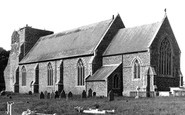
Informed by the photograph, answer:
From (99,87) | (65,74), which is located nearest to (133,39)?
(99,87)

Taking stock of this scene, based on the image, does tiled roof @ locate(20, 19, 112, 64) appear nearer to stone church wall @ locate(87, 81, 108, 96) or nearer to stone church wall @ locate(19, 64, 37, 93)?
stone church wall @ locate(19, 64, 37, 93)

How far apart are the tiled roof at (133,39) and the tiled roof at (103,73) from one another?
190cm

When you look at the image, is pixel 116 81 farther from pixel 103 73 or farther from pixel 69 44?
pixel 69 44

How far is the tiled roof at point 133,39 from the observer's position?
36.3 metres

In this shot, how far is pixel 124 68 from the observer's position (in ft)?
124

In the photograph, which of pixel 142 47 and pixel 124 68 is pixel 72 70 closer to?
pixel 124 68

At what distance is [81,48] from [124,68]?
8.22 meters

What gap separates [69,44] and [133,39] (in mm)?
12149

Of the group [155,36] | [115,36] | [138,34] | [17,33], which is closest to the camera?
[155,36]

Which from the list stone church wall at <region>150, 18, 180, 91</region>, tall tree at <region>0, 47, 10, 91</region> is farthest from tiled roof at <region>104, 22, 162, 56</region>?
tall tree at <region>0, 47, 10, 91</region>

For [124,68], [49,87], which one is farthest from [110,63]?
[49,87]

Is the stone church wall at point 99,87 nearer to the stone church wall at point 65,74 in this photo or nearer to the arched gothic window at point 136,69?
the stone church wall at point 65,74

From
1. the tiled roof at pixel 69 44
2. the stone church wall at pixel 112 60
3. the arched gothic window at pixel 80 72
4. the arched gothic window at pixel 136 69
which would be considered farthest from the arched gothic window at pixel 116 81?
the arched gothic window at pixel 80 72

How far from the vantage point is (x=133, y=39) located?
1518 inches
